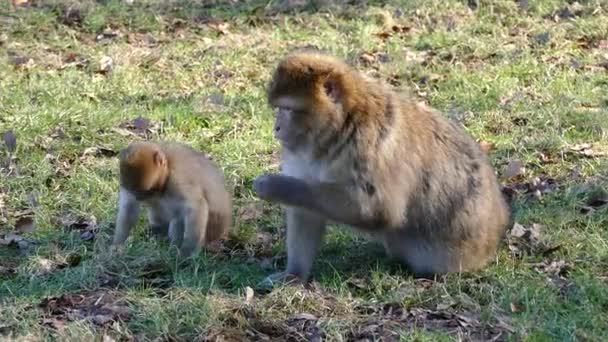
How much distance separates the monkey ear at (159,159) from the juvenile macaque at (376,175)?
0.87 meters

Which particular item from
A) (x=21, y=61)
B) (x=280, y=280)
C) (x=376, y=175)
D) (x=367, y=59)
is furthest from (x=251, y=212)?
(x=21, y=61)

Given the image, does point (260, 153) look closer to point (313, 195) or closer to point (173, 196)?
point (173, 196)

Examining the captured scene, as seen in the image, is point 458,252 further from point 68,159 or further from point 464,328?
point 68,159

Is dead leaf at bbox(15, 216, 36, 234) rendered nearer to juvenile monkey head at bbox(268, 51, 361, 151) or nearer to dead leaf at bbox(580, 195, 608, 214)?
juvenile monkey head at bbox(268, 51, 361, 151)

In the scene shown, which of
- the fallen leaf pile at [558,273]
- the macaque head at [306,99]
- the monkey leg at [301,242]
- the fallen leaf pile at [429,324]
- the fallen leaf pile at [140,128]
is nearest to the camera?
the fallen leaf pile at [429,324]

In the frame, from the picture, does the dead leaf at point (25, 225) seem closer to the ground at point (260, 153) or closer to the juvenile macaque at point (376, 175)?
the ground at point (260, 153)

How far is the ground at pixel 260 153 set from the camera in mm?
5320

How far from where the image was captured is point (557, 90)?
9.23m

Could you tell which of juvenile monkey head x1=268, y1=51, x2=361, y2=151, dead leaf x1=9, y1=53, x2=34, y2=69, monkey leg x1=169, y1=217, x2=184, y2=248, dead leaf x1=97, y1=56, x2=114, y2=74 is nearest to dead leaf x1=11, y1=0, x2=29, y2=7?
dead leaf x1=9, y1=53, x2=34, y2=69

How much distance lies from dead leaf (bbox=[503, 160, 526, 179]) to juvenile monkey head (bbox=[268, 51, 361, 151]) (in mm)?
2376

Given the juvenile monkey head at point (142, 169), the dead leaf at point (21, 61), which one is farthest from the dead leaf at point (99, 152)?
the dead leaf at point (21, 61)

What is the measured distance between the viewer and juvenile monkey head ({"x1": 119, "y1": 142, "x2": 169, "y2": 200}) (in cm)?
625

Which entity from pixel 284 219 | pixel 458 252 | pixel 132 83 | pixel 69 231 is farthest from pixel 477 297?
pixel 132 83

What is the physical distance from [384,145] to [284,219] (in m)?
1.47
